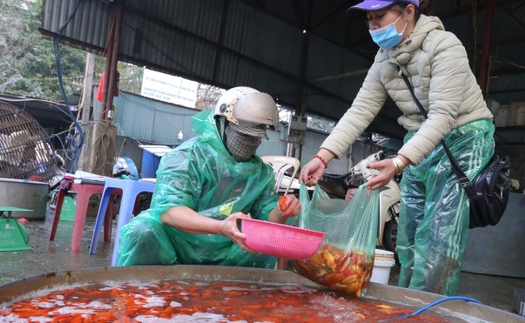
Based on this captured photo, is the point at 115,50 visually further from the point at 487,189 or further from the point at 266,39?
the point at 487,189

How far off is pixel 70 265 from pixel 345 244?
2.90m

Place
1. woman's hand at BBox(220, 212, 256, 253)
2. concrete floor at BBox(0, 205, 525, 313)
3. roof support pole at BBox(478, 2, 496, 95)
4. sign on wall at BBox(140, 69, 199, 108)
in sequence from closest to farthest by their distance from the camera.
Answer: woman's hand at BBox(220, 212, 256, 253)
concrete floor at BBox(0, 205, 525, 313)
roof support pole at BBox(478, 2, 496, 95)
sign on wall at BBox(140, 69, 199, 108)

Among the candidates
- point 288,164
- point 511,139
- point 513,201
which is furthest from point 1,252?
point 511,139

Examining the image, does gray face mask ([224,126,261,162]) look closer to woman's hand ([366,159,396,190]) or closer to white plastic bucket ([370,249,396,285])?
woman's hand ([366,159,396,190])

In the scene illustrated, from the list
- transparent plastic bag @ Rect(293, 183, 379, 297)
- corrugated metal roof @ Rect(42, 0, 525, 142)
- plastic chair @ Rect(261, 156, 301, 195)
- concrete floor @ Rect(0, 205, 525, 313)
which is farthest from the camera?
corrugated metal roof @ Rect(42, 0, 525, 142)

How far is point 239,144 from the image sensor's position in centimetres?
216

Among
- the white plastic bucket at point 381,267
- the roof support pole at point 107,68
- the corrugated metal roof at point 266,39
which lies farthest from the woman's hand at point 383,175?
the corrugated metal roof at point 266,39

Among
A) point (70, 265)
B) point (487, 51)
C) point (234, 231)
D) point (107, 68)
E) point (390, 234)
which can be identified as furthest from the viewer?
point (107, 68)

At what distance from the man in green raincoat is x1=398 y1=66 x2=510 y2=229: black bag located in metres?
0.80

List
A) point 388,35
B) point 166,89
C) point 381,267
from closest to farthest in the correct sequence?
1. point 388,35
2. point 381,267
3. point 166,89

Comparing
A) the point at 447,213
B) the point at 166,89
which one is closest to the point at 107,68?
the point at 447,213

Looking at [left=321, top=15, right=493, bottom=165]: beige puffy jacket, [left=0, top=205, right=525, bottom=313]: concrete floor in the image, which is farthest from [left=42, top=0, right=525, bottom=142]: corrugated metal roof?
[left=321, top=15, right=493, bottom=165]: beige puffy jacket

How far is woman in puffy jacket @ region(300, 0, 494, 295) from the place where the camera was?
6.45 feet

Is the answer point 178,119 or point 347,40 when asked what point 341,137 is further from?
point 178,119
